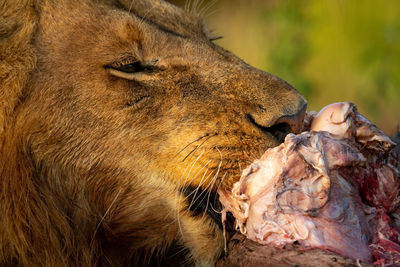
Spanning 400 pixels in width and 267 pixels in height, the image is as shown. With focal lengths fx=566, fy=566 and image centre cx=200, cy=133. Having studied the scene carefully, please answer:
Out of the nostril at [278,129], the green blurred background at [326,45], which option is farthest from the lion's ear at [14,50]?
the green blurred background at [326,45]

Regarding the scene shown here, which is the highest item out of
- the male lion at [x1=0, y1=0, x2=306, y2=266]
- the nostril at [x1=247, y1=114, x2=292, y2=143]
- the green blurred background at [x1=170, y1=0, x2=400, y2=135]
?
the green blurred background at [x1=170, y1=0, x2=400, y2=135]

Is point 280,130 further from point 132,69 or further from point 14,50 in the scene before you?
point 14,50

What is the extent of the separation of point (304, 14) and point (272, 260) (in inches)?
214

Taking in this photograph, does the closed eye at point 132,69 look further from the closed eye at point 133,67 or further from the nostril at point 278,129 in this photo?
the nostril at point 278,129

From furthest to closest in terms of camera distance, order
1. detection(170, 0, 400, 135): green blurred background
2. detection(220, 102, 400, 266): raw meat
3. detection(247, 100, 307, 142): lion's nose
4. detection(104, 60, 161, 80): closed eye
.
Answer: detection(170, 0, 400, 135): green blurred background, detection(104, 60, 161, 80): closed eye, detection(247, 100, 307, 142): lion's nose, detection(220, 102, 400, 266): raw meat

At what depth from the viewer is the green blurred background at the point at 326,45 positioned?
5891mm

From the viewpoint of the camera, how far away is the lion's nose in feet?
6.64

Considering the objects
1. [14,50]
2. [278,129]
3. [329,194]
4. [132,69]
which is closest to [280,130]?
[278,129]

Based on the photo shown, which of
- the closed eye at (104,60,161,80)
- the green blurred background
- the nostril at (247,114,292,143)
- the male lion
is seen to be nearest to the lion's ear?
the male lion

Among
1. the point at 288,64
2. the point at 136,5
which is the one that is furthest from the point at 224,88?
the point at 288,64

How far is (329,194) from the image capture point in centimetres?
175

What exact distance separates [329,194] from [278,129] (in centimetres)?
39

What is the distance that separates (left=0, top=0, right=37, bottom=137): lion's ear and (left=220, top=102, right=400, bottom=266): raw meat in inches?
33.6

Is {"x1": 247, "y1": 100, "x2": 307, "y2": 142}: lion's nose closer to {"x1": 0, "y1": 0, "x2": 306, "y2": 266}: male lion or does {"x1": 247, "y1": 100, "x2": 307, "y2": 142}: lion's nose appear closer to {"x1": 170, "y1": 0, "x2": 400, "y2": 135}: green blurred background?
{"x1": 0, "y1": 0, "x2": 306, "y2": 266}: male lion
